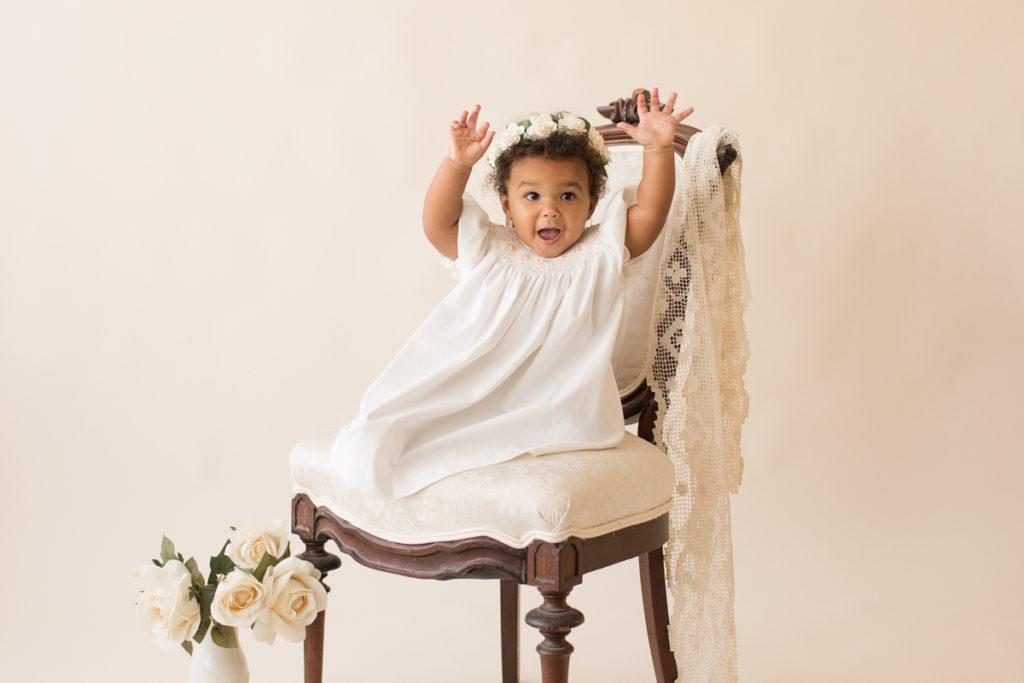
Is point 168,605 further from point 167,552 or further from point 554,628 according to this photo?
point 554,628

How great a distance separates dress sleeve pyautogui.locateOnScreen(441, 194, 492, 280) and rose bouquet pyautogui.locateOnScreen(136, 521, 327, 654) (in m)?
0.60

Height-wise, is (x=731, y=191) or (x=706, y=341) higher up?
(x=731, y=191)

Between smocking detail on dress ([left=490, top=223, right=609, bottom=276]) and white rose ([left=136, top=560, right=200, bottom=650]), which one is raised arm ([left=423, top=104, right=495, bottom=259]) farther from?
white rose ([left=136, top=560, right=200, bottom=650])

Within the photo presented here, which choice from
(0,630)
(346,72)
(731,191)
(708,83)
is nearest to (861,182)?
(708,83)

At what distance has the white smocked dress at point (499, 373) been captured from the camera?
6.13ft

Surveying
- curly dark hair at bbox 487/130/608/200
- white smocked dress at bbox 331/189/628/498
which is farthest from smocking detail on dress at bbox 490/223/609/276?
curly dark hair at bbox 487/130/608/200

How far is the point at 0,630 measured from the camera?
277cm

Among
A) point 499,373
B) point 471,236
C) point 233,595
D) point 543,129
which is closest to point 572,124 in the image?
point 543,129

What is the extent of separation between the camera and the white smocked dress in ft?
6.13

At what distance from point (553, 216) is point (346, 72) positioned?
1.51 metres

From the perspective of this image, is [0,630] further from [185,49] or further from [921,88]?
[921,88]

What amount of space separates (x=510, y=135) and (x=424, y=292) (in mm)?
1236

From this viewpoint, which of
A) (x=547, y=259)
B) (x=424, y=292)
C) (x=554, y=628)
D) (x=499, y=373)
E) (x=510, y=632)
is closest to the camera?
(x=554, y=628)

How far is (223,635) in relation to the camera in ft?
5.89
